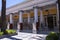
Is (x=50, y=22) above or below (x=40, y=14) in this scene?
below

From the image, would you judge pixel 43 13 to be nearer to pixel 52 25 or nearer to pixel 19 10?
pixel 52 25

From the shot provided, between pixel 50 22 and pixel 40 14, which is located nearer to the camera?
pixel 40 14

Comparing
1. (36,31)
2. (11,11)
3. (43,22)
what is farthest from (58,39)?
A: (11,11)

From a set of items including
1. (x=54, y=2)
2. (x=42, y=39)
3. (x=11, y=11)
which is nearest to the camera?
(x=42, y=39)

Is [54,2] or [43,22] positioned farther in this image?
[43,22]

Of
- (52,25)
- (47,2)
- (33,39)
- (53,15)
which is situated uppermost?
(47,2)

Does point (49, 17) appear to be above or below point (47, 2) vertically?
below

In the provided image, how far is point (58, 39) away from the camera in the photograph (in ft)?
33.8

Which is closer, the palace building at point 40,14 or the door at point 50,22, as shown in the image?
the palace building at point 40,14

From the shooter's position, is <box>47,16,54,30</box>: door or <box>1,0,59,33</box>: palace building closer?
<box>1,0,59,33</box>: palace building

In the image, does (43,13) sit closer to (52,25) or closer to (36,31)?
(52,25)

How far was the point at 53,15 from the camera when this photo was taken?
76.1 feet

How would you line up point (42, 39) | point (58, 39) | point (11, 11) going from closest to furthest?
point (58, 39)
point (42, 39)
point (11, 11)

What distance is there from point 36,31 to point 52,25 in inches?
237
